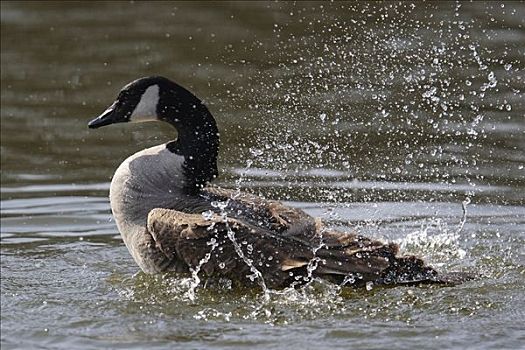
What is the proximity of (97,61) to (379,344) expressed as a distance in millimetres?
9234

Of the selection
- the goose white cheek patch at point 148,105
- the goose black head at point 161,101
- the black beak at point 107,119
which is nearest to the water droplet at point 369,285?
the goose black head at point 161,101

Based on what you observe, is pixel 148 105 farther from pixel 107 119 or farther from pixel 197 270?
pixel 197 270

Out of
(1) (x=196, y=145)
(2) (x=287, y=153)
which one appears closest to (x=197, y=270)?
(1) (x=196, y=145)

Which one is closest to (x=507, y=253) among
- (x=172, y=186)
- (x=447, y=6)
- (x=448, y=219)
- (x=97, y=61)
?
(x=448, y=219)

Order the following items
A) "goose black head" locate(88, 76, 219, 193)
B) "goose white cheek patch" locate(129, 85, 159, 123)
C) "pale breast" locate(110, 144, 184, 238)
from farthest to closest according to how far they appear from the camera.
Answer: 1. "goose white cheek patch" locate(129, 85, 159, 123)
2. "goose black head" locate(88, 76, 219, 193)
3. "pale breast" locate(110, 144, 184, 238)

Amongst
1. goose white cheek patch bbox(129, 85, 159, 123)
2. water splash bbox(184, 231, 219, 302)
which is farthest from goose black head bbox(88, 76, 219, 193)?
water splash bbox(184, 231, 219, 302)

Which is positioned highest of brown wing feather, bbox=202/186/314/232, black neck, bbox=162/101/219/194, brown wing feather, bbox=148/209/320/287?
black neck, bbox=162/101/219/194

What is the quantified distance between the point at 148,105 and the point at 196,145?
18.8 inches

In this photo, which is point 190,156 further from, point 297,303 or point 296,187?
point 296,187

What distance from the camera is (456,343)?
747 cm

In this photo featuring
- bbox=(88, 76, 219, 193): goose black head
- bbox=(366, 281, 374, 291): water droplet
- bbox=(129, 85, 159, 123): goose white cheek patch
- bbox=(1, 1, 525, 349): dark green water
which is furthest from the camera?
bbox=(129, 85, 159, 123): goose white cheek patch

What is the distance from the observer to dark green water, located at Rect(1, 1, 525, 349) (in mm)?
8023

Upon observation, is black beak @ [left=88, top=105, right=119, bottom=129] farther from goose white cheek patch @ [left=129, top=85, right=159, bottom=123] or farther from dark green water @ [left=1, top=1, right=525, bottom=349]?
dark green water @ [left=1, top=1, right=525, bottom=349]

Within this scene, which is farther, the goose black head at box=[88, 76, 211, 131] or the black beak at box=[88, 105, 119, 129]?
the black beak at box=[88, 105, 119, 129]
